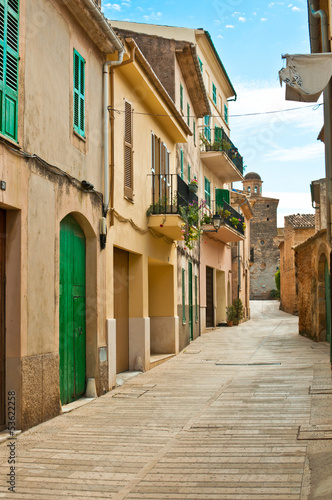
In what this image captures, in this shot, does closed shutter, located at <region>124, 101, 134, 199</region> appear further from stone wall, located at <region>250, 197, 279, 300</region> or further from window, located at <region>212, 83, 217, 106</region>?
stone wall, located at <region>250, 197, 279, 300</region>

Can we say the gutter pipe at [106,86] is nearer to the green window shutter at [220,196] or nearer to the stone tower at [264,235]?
the green window shutter at [220,196]

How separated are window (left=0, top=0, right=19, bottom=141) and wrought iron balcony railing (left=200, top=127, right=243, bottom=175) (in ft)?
55.6

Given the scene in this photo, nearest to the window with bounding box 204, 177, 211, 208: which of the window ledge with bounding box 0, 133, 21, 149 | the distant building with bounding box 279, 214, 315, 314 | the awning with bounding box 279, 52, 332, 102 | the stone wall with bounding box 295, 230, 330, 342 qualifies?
the stone wall with bounding box 295, 230, 330, 342

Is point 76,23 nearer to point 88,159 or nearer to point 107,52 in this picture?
point 107,52

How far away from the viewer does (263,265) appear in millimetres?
70562

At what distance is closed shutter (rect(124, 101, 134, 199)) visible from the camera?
13.0 metres

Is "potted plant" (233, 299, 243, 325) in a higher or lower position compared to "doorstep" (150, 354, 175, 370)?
higher

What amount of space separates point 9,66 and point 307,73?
4.07 meters

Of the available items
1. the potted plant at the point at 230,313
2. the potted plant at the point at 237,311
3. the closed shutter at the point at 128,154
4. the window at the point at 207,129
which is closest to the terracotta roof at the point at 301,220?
the potted plant at the point at 237,311

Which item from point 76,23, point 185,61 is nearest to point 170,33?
point 185,61

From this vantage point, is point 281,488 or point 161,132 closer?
point 281,488

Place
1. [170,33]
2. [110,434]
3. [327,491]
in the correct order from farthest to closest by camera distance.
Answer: [170,33]
[110,434]
[327,491]

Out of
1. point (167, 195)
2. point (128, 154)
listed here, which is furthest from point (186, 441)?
point (167, 195)

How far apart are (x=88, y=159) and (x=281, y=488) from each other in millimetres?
6769
